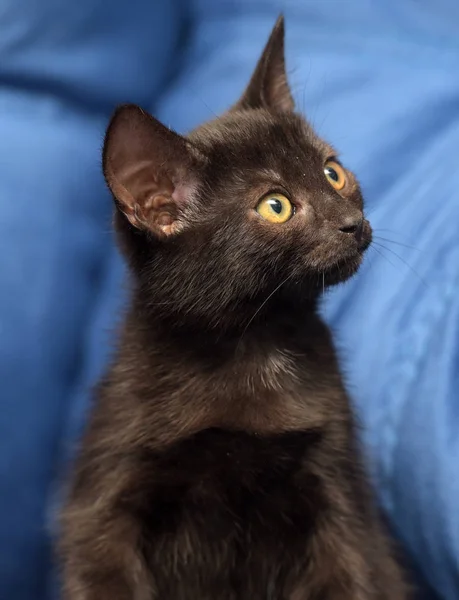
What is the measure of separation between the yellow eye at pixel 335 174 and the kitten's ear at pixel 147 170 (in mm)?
189

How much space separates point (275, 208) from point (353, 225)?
0.10m

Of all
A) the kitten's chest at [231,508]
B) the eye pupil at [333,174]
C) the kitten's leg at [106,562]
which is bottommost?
the kitten's leg at [106,562]

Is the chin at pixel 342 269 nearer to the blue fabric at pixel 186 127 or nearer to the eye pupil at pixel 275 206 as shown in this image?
the eye pupil at pixel 275 206

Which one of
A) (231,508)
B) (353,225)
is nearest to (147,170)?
(353,225)

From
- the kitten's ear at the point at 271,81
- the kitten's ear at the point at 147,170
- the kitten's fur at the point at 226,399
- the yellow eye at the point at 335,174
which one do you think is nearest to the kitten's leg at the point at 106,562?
the kitten's fur at the point at 226,399

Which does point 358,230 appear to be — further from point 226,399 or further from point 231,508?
point 231,508

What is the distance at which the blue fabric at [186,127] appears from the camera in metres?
1.20

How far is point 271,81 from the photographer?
1.16 metres

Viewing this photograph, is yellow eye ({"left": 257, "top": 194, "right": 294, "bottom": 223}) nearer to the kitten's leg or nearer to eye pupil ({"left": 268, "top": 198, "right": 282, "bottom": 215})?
eye pupil ({"left": 268, "top": 198, "right": 282, "bottom": 215})

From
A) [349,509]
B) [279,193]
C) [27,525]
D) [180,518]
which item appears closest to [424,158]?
[279,193]

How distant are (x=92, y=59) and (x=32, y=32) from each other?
138 mm

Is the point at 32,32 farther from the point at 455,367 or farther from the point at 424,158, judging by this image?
the point at 455,367

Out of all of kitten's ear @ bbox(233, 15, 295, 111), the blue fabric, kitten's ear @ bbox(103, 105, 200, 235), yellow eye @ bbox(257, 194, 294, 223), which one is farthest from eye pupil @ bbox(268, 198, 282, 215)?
the blue fabric

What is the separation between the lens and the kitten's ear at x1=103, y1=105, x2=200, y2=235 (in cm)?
87
